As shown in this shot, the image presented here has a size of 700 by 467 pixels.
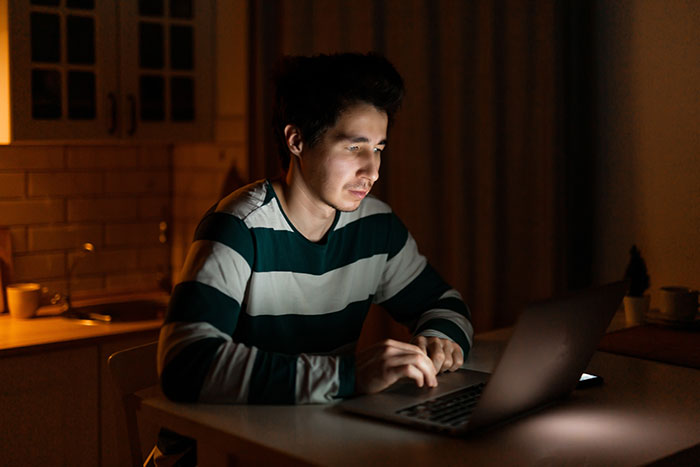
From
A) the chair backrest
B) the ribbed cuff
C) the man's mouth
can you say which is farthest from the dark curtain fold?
the ribbed cuff

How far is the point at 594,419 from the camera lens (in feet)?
4.83

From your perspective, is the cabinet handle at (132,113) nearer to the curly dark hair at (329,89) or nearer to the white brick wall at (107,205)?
the white brick wall at (107,205)

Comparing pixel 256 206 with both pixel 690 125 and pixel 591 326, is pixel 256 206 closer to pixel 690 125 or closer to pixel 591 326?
pixel 591 326

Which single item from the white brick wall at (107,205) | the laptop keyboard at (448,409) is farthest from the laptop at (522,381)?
the white brick wall at (107,205)

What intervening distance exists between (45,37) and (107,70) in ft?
0.75

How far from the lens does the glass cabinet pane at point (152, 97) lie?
307cm

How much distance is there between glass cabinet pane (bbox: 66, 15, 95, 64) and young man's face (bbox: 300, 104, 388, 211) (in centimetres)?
137

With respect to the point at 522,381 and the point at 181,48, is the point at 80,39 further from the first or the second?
the point at 522,381

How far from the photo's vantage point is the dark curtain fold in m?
2.74

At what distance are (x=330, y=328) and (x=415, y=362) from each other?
0.49 meters

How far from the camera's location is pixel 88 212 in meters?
3.31

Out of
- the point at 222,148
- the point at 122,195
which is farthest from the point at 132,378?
the point at 122,195

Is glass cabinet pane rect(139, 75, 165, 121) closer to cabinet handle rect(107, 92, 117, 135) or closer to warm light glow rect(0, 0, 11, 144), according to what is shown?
cabinet handle rect(107, 92, 117, 135)

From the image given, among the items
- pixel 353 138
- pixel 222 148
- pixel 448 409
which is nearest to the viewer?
pixel 448 409
